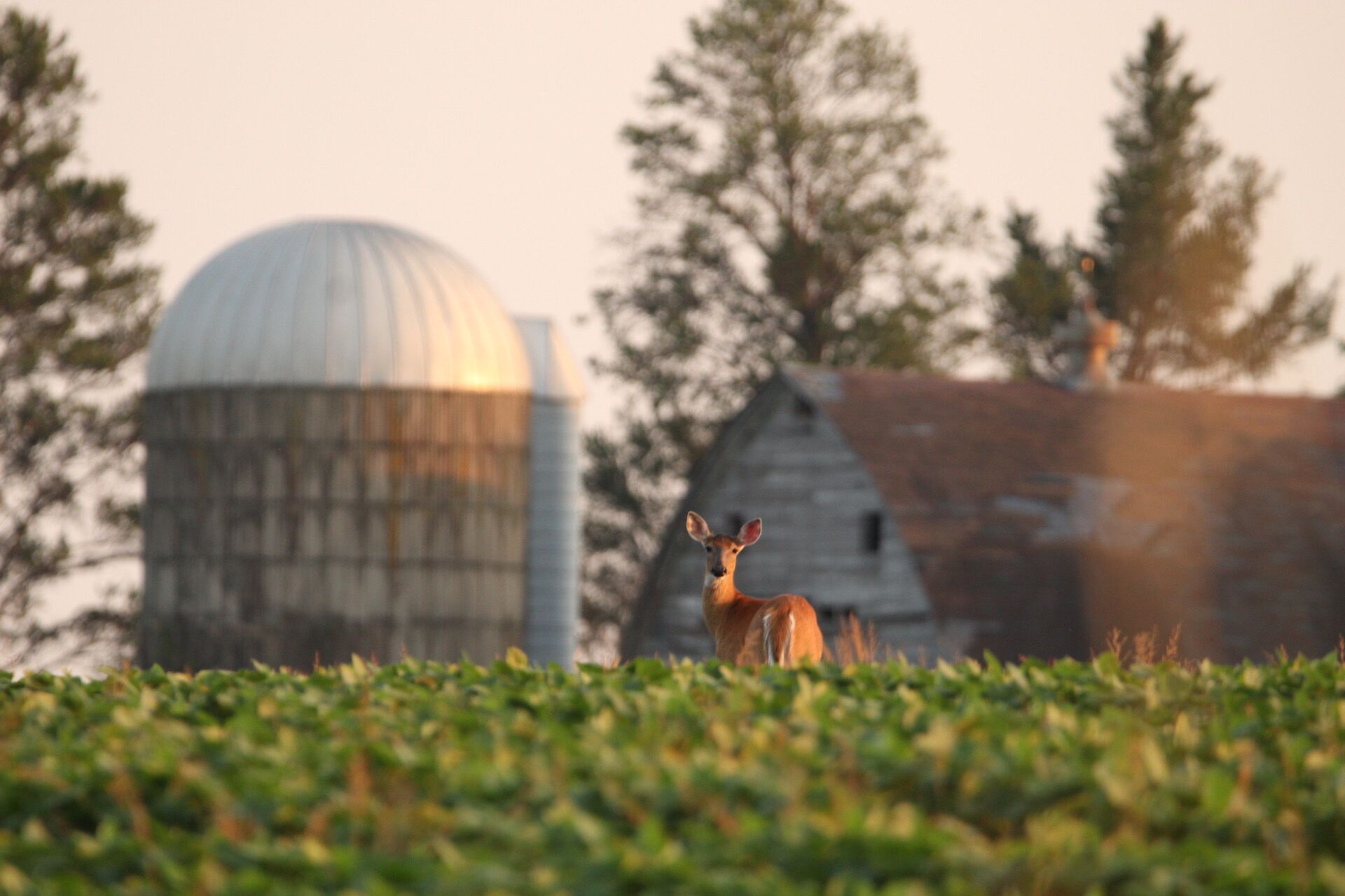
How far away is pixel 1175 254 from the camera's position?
162 ft

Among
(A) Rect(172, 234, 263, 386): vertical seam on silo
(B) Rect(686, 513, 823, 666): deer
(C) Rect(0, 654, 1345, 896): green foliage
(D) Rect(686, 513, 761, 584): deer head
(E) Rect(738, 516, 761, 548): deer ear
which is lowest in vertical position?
(C) Rect(0, 654, 1345, 896): green foliage

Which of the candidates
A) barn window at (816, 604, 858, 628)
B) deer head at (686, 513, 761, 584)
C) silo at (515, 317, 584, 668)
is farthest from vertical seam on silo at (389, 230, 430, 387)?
deer head at (686, 513, 761, 584)

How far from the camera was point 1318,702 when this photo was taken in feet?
32.1

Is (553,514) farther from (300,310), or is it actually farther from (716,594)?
(716,594)

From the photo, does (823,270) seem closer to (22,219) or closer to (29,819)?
(22,219)

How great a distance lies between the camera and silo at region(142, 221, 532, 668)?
2772cm

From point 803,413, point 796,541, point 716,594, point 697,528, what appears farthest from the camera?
point 803,413

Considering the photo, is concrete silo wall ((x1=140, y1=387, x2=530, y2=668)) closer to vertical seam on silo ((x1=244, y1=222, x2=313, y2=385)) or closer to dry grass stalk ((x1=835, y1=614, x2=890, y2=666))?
vertical seam on silo ((x1=244, y1=222, x2=313, y2=385))

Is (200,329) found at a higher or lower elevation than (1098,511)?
higher

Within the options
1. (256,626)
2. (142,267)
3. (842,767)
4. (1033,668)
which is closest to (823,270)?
(142,267)

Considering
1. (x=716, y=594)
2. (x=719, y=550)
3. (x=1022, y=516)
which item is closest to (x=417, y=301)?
(x=1022, y=516)

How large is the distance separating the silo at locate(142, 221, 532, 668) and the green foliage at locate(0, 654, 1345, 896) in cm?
1841

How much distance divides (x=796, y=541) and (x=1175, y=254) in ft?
71.1

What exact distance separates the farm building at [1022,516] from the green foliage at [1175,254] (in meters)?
15.7
